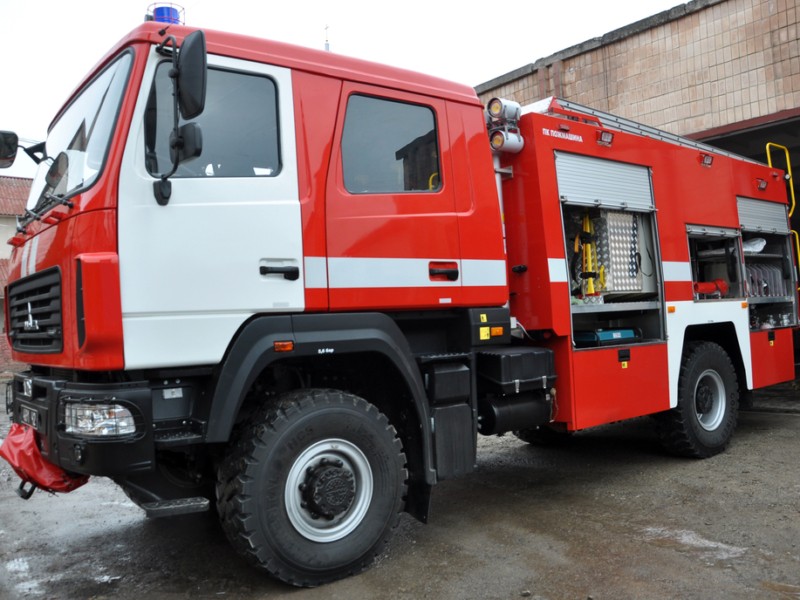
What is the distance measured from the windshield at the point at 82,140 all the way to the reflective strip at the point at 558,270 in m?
2.99

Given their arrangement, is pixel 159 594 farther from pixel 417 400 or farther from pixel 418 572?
pixel 417 400

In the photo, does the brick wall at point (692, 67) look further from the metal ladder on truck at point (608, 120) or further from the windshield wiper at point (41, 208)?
the windshield wiper at point (41, 208)

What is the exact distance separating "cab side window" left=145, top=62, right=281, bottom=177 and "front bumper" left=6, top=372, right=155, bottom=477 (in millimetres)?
1076

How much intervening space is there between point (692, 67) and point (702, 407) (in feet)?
19.8

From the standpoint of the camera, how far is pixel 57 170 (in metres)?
3.92

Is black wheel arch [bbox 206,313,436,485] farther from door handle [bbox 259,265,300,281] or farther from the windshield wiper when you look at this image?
the windshield wiper

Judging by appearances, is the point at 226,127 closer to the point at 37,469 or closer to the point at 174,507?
the point at 174,507

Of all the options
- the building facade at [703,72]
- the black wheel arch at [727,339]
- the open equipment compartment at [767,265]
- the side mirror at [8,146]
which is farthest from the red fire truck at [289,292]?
the building facade at [703,72]

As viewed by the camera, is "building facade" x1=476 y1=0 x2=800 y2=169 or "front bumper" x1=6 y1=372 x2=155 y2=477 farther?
"building facade" x1=476 y1=0 x2=800 y2=169

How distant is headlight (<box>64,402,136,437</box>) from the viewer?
3.15 m

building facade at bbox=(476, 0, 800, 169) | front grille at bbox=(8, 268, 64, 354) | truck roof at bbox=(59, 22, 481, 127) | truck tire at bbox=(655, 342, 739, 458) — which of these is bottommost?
truck tire at bbox=(655, 342, 739, 458)

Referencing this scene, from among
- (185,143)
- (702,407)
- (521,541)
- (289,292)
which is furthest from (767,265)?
(185,143)

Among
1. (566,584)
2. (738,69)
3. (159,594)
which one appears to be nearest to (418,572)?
(566,584)

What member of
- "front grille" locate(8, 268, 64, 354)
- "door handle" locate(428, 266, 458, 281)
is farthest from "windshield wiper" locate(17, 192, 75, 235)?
"door handle" locate(428, 266, 458, 281)
